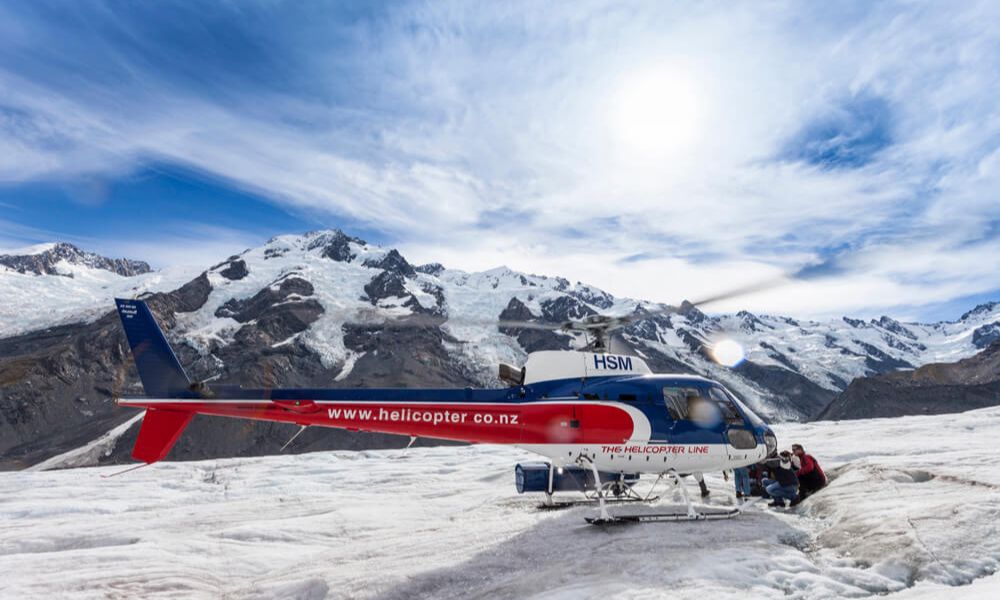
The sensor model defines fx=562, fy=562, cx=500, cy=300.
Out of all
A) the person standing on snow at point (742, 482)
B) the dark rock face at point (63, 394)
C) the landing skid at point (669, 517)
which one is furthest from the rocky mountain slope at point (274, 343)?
the landing skid at point (669, 517)

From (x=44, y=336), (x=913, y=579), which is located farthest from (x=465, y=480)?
(x=44, y=336)

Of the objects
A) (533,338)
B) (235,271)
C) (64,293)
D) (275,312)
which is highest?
(64,293)

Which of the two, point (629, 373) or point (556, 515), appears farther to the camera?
point (629, 373)

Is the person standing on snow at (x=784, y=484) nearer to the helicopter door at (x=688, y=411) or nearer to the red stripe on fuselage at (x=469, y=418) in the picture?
the helicopter door at (x=688, y=411)

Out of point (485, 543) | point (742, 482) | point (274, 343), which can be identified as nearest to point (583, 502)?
point (742, 482)

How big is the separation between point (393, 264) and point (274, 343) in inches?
2733

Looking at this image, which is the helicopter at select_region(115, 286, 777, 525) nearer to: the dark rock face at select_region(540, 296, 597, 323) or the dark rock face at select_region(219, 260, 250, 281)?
the dark rock face at select_region(219, 260, 250, 281)

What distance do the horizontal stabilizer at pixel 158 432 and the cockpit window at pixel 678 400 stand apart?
8.83 m

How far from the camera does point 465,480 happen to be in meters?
15.0

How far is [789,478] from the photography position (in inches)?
410

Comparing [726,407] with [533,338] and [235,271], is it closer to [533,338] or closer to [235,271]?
[533,338]

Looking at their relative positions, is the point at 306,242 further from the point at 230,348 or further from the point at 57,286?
the point at 230,348

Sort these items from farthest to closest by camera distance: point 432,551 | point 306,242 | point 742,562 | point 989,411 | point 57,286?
point 306,242 → point 57,286 → point 989,411 → point 432,551 → point 742,562

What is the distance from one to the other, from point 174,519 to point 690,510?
916 centimetres
